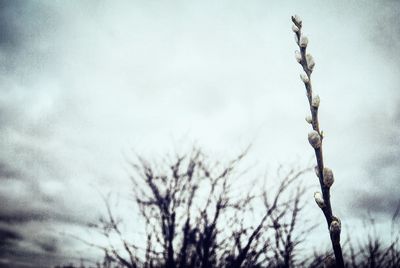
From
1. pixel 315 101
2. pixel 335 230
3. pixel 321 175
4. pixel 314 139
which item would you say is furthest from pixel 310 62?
pixel 335 230

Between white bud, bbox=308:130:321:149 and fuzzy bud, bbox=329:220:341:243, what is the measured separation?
253 mm

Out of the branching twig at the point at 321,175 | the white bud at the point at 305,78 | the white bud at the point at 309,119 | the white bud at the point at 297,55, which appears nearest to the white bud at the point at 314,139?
the branching twig at the point at 321,175

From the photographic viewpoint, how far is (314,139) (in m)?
1.04

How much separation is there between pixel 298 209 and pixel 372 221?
7.60 ft

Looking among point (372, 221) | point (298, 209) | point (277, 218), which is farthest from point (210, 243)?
point (372, 221)

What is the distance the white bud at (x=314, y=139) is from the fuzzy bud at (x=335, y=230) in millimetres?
253

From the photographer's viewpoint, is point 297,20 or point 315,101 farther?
point 297,20

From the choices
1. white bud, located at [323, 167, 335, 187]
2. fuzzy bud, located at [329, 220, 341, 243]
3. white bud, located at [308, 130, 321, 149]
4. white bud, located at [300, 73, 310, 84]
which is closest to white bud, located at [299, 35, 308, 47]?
white bud, located at [300, 73, 310, 84]

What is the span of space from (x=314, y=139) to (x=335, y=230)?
301mm

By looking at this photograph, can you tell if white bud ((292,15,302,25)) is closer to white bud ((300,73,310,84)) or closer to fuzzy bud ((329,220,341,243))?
white bud ((300,73,310,84))

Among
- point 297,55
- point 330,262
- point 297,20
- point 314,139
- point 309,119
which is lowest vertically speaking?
point 330,262

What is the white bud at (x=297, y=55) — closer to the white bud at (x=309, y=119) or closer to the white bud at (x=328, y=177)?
the white bud at (x=309, y=119)

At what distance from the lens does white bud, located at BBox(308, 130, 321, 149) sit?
104 cm

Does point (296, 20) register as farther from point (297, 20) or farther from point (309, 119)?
point (309, 119)
